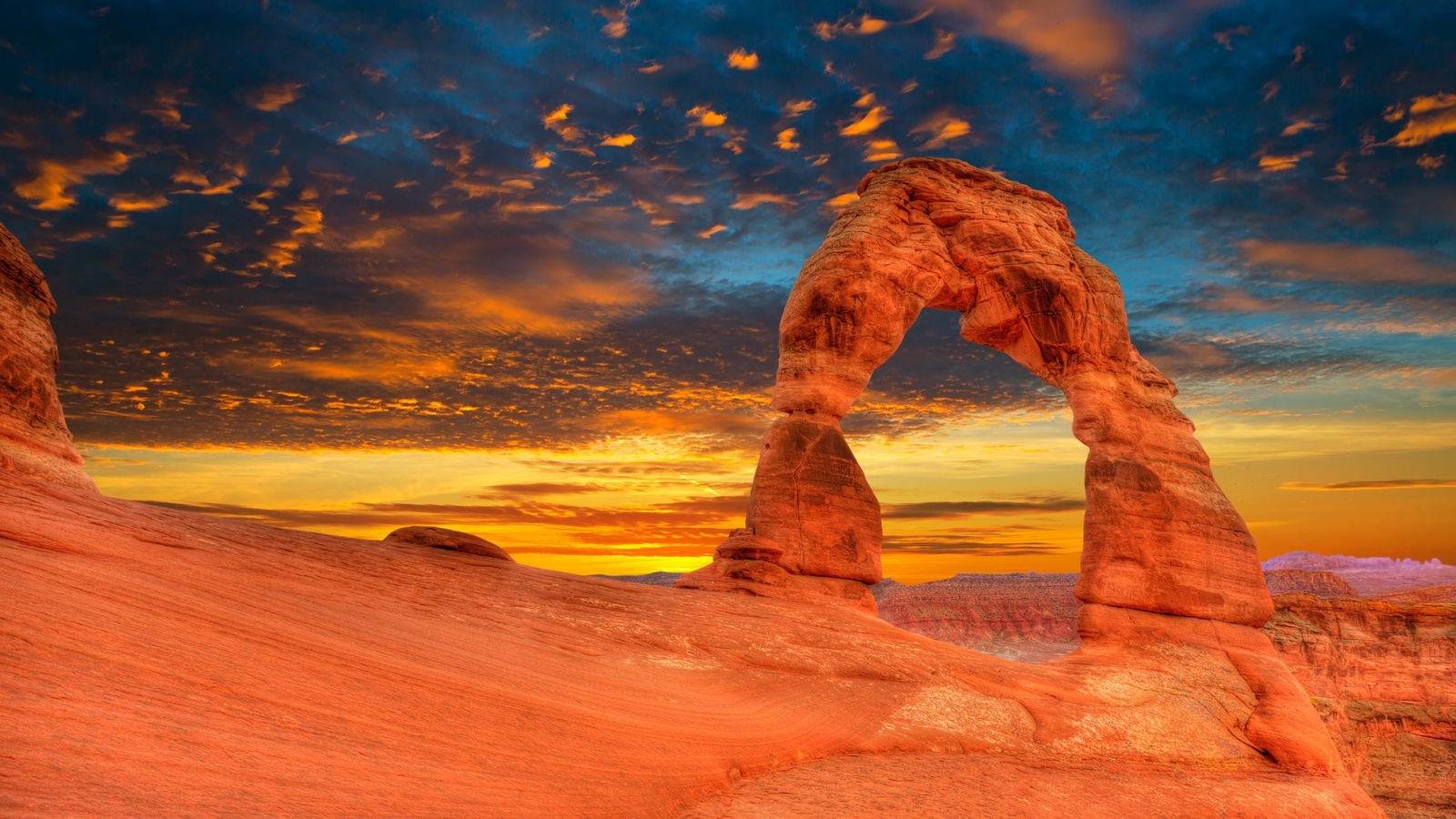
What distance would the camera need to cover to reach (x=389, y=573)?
29.5 ft

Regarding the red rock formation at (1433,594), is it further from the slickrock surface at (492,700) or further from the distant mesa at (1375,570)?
the slickrock surface at (492,700)

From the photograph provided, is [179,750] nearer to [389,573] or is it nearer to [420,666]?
[420,666]

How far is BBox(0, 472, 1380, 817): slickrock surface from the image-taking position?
4.11m

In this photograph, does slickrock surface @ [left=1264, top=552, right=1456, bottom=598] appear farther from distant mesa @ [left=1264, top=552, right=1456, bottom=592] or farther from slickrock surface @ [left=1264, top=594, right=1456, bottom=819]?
slickrock surface @ [left=1264, top=594, right=1456, bottom=819]

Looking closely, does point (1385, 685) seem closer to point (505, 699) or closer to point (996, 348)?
point (996, 348)

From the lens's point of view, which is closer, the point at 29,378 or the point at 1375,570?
the point at 29,378

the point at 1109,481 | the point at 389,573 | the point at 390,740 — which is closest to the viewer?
Answer: the point at 390,740

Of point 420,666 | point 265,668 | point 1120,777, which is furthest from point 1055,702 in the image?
point 265,668

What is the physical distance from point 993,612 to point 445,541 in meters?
71.7

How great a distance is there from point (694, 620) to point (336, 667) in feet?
16.5

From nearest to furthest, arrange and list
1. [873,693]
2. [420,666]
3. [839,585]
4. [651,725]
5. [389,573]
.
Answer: [420,666], [651,725], [389,573], [873,693], [839,585]

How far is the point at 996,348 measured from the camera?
19.0m

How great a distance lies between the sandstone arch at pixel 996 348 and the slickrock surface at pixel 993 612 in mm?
54891

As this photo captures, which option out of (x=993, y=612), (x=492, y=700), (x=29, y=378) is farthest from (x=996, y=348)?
(x=993, y=612)
